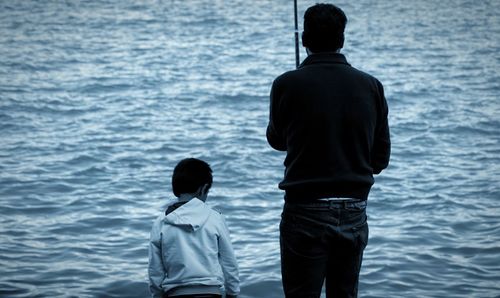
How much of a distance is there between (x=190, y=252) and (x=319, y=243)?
731 mm

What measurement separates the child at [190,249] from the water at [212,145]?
297 cm

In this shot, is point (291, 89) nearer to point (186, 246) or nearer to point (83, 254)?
point (186, 246)

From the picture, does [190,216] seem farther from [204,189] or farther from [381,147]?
[381,147]

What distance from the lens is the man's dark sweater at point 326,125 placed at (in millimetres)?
3035

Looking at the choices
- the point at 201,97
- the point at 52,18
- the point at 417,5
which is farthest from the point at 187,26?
the point at 201,97

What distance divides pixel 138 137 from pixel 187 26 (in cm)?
1681

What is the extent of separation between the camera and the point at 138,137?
14.1 metres

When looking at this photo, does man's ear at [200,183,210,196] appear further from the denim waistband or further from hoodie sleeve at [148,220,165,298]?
the denim waistband

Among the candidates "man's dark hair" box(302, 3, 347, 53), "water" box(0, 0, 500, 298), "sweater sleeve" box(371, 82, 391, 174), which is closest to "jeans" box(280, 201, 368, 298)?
"sweater sleeve" box(371, 82, 391, 174)

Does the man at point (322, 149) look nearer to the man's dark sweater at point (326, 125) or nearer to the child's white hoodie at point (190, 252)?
the man's dark sweater at point (326, 125)

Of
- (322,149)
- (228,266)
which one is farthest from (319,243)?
(228,266)

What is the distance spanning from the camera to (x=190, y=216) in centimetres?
358

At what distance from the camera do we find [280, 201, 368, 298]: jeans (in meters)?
3.05

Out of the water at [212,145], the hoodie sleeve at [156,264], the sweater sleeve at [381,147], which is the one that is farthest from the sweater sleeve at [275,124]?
the water at [212,145]
